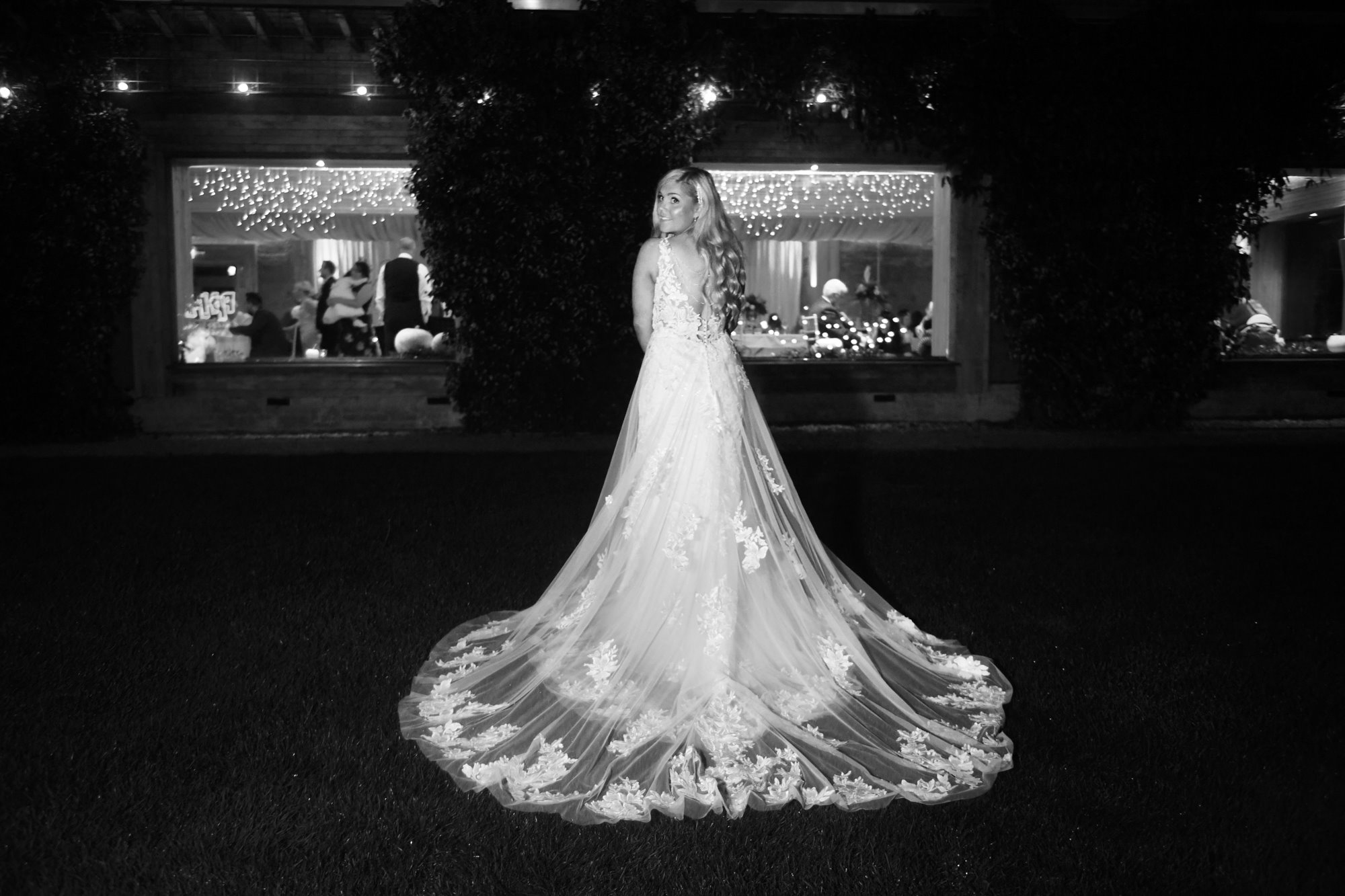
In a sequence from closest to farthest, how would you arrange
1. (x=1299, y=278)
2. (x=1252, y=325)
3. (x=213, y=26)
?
(x=213, y=26), (x=1252, y=325), (x=1299, y=278)

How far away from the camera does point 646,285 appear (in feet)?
13.8

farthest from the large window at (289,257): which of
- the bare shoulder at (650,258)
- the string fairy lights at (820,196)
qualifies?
the bare shoulder at (650,258)

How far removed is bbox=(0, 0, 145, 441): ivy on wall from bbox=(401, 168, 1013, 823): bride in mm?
9123

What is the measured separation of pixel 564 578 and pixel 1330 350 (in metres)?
13.4

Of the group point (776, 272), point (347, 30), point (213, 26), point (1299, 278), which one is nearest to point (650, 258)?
point (347, 30)

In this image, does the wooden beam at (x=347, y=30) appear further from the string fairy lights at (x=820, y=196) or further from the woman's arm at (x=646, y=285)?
the woman's arm at (x=646, y=285)

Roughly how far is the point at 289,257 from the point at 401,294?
1.97 meters

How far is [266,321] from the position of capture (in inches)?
564

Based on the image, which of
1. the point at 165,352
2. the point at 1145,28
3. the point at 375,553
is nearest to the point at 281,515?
the point at 375,553

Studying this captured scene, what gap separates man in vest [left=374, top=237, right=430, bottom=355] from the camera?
46.4 ft

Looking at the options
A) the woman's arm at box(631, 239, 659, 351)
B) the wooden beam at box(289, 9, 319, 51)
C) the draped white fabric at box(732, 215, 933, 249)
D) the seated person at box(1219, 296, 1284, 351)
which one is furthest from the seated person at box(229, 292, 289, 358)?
the seated person at box(1219, 296, 1284, 351)

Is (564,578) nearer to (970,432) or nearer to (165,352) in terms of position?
(970,432)

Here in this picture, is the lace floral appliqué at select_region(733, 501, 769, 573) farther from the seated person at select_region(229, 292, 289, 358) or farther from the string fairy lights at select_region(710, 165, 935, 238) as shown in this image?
the seated person at select_region(229, 292, 289, 358)

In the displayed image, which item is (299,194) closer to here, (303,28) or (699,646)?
(303,28)
